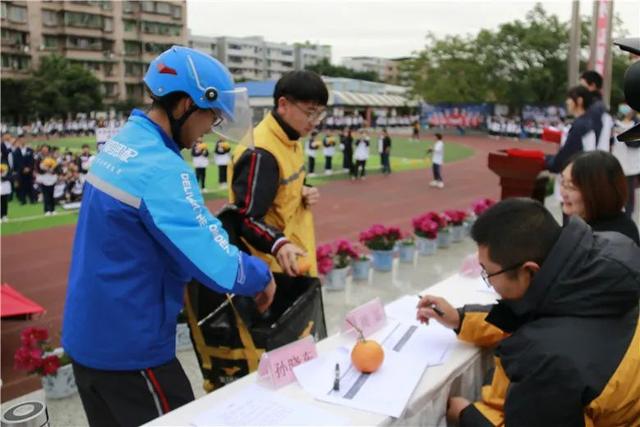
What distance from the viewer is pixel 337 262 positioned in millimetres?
5793

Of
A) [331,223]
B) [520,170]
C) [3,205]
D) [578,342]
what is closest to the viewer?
[578,342]

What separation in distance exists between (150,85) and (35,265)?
7.17m

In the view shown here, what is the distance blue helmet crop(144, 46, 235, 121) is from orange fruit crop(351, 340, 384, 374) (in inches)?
36.1

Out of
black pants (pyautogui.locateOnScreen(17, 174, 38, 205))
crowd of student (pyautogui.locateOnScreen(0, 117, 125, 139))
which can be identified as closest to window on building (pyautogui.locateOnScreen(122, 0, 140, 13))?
crowd of student (pyautogui.locateOnScreen(0, 117, 125, 139))

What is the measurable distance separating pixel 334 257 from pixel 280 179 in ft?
10.7

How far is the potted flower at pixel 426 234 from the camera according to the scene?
6.95 metres

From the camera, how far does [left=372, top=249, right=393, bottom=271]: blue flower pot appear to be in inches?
251

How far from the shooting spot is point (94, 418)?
186 cm

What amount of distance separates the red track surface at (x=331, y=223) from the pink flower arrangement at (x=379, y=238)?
2.49m

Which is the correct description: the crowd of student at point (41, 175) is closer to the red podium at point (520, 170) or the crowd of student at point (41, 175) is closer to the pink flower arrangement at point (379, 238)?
the pink flower arrangement at point (379, 238)

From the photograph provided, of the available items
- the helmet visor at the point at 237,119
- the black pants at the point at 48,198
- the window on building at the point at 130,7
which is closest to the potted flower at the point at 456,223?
the helmet visor at the point at 237,119

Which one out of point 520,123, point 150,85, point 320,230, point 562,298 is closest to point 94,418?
point 150,85

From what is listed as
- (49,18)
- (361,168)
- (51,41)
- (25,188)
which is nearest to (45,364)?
(25,188)

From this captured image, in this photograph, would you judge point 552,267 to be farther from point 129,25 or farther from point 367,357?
point 129,25
